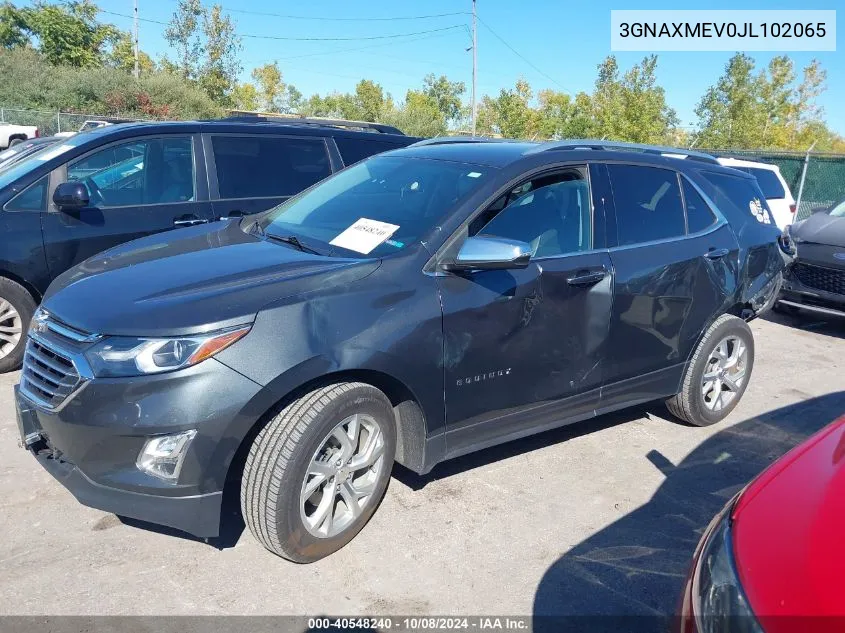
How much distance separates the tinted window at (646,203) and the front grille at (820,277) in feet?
13.5

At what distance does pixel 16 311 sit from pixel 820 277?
7.88 metres

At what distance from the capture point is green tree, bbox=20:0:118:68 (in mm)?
43250

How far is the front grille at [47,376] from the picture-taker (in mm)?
2770

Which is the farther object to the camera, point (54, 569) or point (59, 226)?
point (59, 226)

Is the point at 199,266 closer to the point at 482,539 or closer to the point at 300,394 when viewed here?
the point at 300,394

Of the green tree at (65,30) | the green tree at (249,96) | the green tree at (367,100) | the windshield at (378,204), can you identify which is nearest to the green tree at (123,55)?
the green tree at (65,30)

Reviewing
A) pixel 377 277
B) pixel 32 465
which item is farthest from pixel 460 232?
pixel 32 465

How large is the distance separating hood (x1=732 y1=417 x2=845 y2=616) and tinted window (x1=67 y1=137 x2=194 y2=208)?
4.90m

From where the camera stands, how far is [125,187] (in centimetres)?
550

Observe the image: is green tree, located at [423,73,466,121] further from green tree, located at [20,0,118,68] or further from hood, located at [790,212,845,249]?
hood, located at [790,212,845,249]

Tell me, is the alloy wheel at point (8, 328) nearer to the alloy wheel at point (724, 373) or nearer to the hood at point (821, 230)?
the alloy wheel at point (724, 373)

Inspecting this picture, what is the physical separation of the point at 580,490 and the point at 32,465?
3032 millimetres

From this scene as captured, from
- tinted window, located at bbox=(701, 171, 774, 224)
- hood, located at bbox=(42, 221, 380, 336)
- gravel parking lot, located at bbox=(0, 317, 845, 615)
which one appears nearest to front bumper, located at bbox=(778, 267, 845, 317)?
tinted window, located at bbox=(701, 171, 774, 224)

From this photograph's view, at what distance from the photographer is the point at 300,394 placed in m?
2.90
